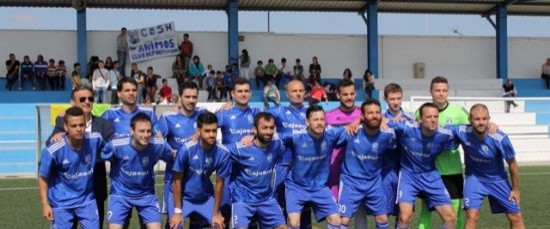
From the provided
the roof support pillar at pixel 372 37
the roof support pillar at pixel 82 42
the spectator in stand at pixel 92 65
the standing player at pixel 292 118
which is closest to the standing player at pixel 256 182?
the standing player at pixel 292 118

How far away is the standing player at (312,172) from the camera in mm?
7199

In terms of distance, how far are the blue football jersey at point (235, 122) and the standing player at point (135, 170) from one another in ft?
2.96

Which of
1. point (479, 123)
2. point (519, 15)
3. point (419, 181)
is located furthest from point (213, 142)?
point (519, 15)

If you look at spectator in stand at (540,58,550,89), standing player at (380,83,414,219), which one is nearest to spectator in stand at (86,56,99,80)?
standing player at (380,83,414,219)

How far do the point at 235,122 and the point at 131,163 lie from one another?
52.0 inches

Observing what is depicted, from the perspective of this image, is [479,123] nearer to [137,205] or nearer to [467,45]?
[137,205]

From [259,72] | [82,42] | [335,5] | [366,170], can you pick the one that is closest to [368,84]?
[259,72]

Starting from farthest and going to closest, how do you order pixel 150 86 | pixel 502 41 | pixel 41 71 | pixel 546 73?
1. pixel 546 73
2. pixel 502 41
3. pixel 41 71
4. pixel 150 86

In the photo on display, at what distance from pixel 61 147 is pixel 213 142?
1.40 meters

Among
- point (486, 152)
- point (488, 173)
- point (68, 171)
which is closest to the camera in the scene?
point (68, 171)

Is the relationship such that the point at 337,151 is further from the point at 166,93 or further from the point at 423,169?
the point at 166,93

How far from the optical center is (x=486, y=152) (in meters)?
7.36

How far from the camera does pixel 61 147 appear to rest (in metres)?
6.72

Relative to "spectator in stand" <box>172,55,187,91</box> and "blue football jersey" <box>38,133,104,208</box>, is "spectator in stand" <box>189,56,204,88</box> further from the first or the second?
"blue football jersey" <box>38,133,104,208</box>
